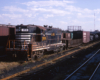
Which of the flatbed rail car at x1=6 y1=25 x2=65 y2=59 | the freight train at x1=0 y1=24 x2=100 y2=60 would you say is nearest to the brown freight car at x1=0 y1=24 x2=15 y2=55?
the freight train at x1=0 y1=24 x2=100 y2=60

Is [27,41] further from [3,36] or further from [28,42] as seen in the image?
[3,36]

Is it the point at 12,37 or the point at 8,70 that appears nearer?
the point at 8,70

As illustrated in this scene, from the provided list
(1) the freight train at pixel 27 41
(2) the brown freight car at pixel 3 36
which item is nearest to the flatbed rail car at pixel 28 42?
(1) the freight train at pixel 27 41

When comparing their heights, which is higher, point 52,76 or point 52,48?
point 52,48

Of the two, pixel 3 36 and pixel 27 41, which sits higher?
pixel 3 36

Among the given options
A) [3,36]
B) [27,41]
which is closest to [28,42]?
[27,41]

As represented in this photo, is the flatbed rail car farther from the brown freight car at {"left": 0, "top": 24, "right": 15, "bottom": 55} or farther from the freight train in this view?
the brown freight car at {"left": 0, "top": 24, "right": 15, "bottom": 55}

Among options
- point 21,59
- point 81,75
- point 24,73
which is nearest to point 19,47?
point 21,59

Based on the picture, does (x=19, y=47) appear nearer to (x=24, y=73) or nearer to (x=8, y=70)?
(x=8, y=70)

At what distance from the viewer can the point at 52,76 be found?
7.43 metres

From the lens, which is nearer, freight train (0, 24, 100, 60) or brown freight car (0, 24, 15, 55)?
freight train (0, 24, 100, 60)

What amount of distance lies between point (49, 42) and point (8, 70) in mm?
6530

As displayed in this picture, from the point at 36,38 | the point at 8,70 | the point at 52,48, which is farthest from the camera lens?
the point at 52,48

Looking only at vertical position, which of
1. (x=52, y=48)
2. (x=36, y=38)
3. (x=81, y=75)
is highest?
(x=36, y=38)
